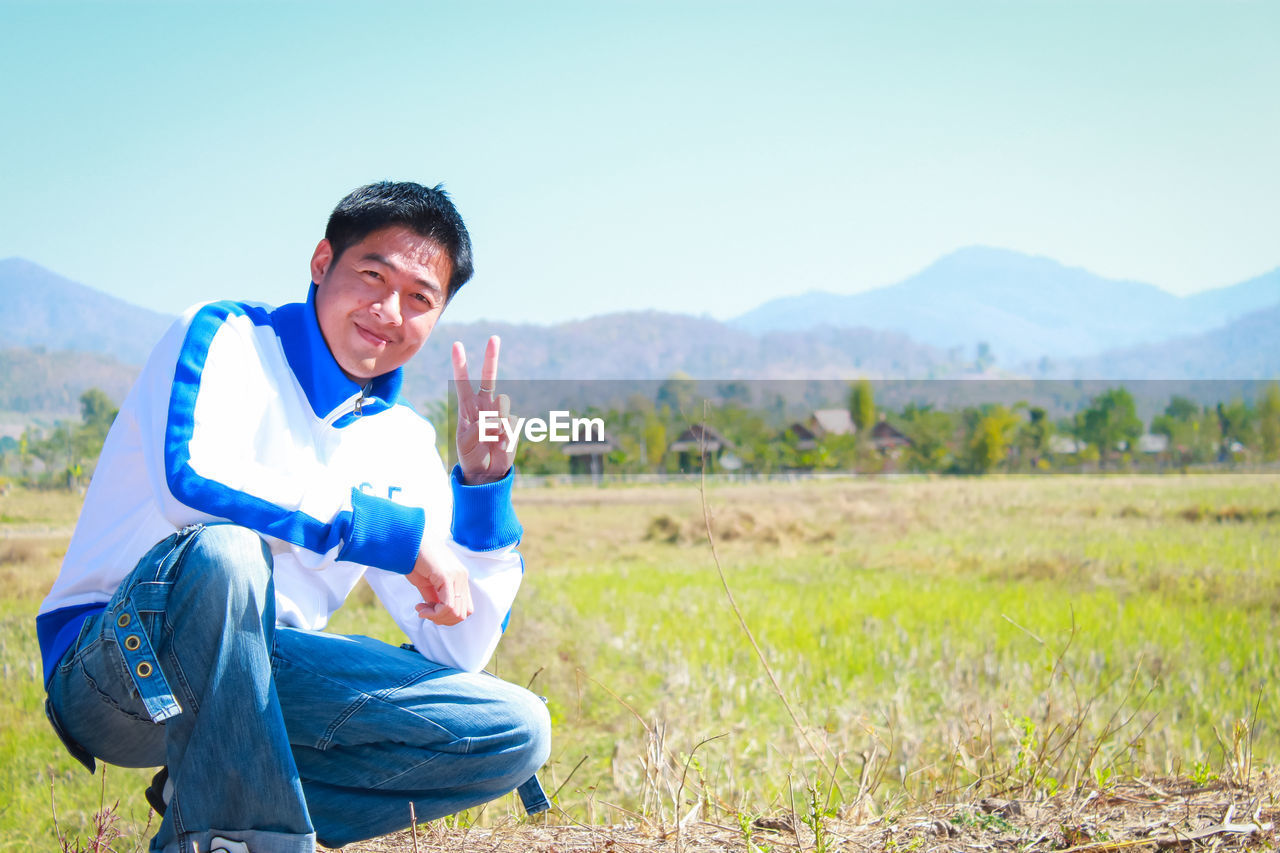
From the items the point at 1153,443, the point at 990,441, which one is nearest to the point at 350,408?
the point at 990,441

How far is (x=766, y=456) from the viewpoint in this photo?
170 feet

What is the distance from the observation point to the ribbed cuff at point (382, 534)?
1.84m

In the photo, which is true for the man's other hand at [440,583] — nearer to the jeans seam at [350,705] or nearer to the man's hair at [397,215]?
the jeans seam at [350,705]

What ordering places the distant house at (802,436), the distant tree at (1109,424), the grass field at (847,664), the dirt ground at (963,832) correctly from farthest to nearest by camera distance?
1. the distant house at (802,436)
2. the distant tree at (1109,424)
3. the grass field at (847,664)
4. the dirt ground at (963,832)

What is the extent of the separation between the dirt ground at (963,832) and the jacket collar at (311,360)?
1.12 meters

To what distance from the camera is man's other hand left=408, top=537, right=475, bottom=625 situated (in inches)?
75.6

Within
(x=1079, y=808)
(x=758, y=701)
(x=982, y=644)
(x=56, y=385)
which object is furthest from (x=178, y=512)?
(x=56, y=385)

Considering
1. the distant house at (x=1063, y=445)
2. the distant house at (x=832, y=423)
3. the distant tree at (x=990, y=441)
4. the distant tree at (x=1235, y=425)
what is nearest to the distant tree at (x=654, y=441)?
the distant house at (x=832, y=423)

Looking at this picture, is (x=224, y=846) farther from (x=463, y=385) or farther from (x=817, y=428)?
(x=817, y=428)

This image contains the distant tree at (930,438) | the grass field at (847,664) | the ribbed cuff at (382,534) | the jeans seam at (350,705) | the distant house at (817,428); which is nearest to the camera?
the ribbed cuff at (382,534)

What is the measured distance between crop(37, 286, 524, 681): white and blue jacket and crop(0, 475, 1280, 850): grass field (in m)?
0.70

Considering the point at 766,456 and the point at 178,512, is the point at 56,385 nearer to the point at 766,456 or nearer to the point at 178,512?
the point at 178,512

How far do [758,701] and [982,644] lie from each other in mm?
2902

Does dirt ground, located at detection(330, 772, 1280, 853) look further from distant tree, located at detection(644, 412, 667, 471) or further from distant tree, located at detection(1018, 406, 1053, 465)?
distant tree, located at detection(1018, 406, 1053, 465)
